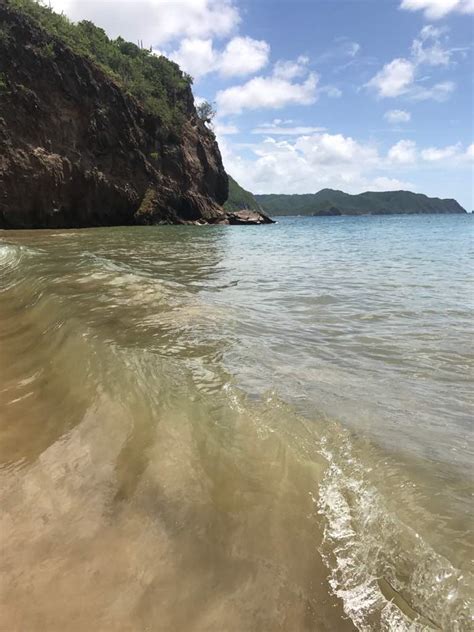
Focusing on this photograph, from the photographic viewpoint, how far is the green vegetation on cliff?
113ft

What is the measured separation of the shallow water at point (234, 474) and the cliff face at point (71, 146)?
1110 inches

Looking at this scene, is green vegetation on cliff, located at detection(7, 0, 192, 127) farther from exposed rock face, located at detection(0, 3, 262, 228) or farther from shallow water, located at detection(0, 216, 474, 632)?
shallow water, located at detection(0, 216, 474, 632)

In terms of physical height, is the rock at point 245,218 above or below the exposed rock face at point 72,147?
below

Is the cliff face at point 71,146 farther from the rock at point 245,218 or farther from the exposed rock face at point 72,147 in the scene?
the rock at point 245,218

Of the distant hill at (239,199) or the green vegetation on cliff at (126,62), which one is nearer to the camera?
the green vegetation on cliff at (126,62)

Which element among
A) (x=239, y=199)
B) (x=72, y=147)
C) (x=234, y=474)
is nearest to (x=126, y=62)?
(x=72, y=147)

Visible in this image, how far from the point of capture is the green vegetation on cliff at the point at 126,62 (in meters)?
34.5

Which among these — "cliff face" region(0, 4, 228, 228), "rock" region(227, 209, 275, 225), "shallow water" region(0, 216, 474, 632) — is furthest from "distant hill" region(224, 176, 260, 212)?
"shallow water" region(0, 216, 474, 632)

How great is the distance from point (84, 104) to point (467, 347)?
37.4 meters

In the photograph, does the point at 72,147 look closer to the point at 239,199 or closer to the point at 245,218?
the point at 245,218

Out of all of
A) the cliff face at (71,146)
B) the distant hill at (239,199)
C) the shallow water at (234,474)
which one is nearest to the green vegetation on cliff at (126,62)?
the cliff face at (71,146)

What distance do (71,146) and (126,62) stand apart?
51.5 ft

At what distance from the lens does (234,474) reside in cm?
283

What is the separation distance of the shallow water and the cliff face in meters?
28.2
